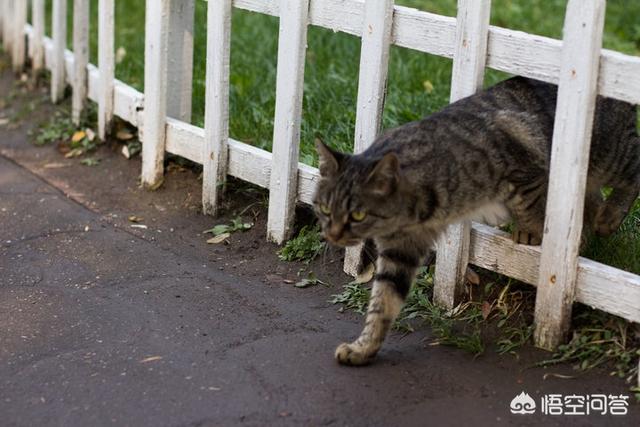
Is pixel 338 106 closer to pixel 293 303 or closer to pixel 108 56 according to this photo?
pixel 108 56

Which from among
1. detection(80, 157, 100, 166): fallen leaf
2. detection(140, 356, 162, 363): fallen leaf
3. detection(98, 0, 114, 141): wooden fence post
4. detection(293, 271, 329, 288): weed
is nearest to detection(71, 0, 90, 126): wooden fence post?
detection(98, 0, 114, 141): wooden fence post

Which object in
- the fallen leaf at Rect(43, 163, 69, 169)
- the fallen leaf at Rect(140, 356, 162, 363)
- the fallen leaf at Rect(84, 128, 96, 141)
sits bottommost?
the fallen leaf at Rect(43, 163, 69, 169)

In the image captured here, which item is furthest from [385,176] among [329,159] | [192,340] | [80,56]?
[80,56]

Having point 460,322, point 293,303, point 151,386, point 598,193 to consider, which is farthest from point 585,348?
point 151,386

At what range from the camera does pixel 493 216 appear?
4637 mm

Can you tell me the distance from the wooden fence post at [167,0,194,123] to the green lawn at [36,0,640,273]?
267 millimetres

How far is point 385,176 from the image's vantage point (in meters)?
4.08

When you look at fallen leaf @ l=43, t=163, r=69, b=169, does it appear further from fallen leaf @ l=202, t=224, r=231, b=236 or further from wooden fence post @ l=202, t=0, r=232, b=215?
fallen leaf @ l=202, t=224, r=231, b=236

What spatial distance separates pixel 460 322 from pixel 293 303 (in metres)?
0.79

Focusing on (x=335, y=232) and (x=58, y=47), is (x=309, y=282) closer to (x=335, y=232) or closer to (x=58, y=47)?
(x=335, y=232)

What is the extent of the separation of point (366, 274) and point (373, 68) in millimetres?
978

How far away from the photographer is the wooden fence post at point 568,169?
3.99m

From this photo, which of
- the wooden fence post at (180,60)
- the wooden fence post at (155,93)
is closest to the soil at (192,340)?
the wooden fence post at (155,93)

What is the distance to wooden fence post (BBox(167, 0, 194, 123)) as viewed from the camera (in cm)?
631
